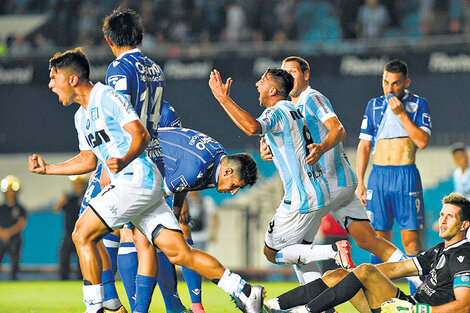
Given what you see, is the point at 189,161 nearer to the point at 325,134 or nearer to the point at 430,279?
the point at 325,134

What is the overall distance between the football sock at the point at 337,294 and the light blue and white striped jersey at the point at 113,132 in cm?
137

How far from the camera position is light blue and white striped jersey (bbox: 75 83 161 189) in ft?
17.3

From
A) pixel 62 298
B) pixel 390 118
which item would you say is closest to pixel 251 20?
pixel 62 298

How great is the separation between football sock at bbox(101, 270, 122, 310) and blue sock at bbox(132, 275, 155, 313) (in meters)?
0.22

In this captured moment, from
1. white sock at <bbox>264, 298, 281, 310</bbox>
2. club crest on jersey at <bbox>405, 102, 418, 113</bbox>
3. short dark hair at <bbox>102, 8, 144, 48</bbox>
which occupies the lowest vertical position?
white sock at <bbox>264, 298, 281, 310</bbox>

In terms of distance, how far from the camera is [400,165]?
7.65 m

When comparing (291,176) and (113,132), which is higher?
(113,132)

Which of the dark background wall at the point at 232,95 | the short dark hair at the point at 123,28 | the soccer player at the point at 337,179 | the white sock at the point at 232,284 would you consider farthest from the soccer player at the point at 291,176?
the dark background wall at the point at 232,95

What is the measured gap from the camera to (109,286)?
6109 millimetres

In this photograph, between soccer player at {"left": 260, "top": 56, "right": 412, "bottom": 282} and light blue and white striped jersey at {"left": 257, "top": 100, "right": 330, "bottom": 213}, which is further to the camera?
soccer player at {"left": 260, "top": 56, "right": 412, "bottom": 282}

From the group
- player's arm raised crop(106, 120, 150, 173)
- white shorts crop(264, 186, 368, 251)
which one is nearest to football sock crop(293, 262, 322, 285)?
white shorts crop(264, 186, 368, 251)

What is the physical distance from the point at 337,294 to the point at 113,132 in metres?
1.85

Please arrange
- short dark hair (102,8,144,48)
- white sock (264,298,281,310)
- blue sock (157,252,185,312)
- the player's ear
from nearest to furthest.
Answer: the player's ear → white sock (264,298,281,310) → short dark hair (102,8,144,48) → blue sock (157,252,185,312)

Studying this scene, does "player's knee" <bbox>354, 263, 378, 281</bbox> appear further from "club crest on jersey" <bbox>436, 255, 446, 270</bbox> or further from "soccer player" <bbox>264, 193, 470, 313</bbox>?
"club crest on jersey" <bbox>436, 255, 446, 270</bbox>
